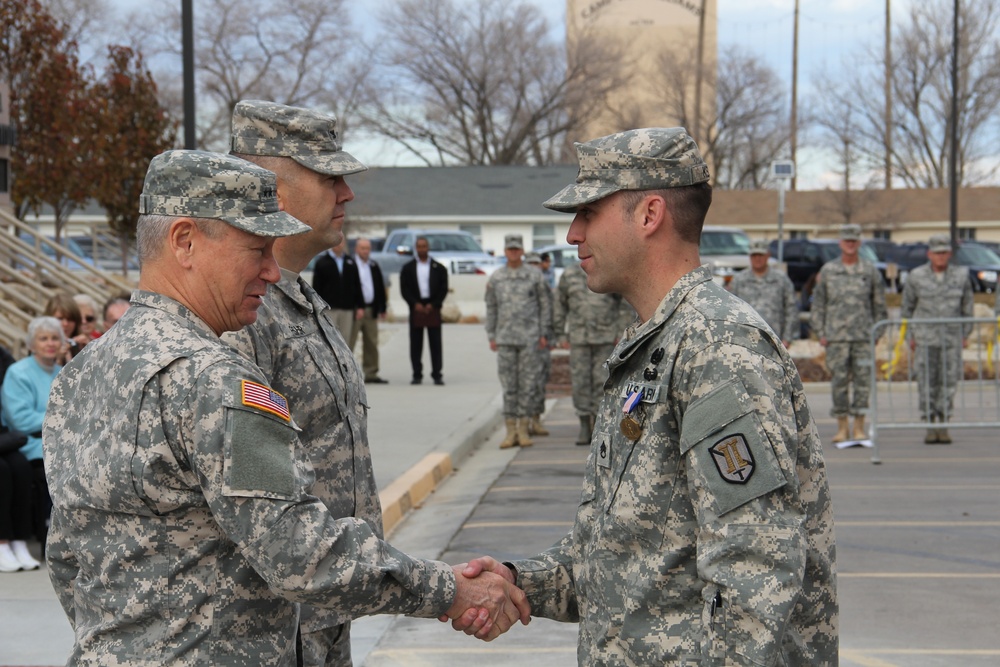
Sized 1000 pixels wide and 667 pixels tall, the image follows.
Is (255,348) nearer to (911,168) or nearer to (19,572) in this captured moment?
(19,572)

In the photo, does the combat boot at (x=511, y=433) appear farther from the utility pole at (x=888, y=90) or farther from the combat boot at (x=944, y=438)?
the utility pole at (x=888, y=90)

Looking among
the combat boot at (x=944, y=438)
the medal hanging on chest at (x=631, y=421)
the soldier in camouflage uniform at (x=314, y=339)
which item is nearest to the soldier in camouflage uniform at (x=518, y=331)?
the combat boot at (x=944, y=438)

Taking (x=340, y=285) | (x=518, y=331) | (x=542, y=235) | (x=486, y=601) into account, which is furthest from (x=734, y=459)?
(x=542, y=235)

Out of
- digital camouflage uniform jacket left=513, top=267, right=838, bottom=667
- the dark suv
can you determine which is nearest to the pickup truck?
the dark suv

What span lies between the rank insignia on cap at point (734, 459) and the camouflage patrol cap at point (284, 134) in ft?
5.04

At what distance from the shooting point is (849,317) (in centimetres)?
1209

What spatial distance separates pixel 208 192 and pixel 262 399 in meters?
0.48

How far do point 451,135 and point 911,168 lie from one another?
21289 millimetres

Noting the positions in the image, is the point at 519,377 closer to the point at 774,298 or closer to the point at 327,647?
the point at 774,298

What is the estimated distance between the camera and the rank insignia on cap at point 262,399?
2.46 m

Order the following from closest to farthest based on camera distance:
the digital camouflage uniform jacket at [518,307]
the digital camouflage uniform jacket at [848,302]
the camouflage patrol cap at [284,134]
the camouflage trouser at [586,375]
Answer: the camouflage patrol cap at [284,134] → the digital camouflage uniform jacket at [848,302] → the camouflage trouser at [586,375] → the digital camouflage uniform jacket at [518,307]

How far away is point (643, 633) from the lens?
2676 millimetres

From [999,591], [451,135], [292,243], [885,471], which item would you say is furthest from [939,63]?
[292,243]

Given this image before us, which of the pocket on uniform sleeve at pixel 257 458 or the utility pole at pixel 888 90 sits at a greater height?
the utility pole at pixel 888 90
